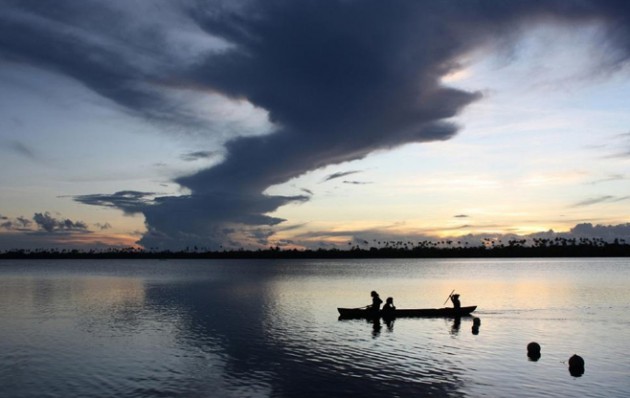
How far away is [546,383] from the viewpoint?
2653 centimetres

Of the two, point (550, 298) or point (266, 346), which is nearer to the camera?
point (266, 346)

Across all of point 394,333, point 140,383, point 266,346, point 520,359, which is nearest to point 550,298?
point 394,333

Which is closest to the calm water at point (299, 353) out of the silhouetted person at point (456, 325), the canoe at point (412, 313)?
the silhouetted person at point (456, 325)

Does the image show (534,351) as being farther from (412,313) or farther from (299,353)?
(412,313)

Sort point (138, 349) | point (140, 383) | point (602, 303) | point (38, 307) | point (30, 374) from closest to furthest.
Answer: point (140, 383)
point (30, 374)
point (138, 349)
point (38, 307)
point (602, 303)

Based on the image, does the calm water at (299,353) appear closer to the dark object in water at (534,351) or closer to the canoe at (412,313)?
the dark object in water at (534,351)

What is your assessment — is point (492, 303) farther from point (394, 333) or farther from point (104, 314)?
point (104, 314)

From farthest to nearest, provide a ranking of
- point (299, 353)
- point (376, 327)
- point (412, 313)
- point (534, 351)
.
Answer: point (412, 313)
point (376, 327)
point (299, 353)
point (534, 351)

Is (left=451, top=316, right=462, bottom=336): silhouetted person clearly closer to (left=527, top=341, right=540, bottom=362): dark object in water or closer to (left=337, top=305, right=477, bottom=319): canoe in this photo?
(left=337, top=305, right=477, bottom=319): canoe

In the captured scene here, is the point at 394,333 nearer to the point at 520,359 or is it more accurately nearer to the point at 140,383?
the point at 520,359

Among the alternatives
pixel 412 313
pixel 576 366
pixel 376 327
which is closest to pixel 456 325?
pixel 412 313

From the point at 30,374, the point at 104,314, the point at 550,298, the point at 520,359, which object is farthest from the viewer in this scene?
the point at 550,298

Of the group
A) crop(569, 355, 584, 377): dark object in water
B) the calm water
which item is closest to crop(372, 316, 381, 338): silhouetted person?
the calm water

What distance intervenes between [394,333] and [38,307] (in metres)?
45.4
